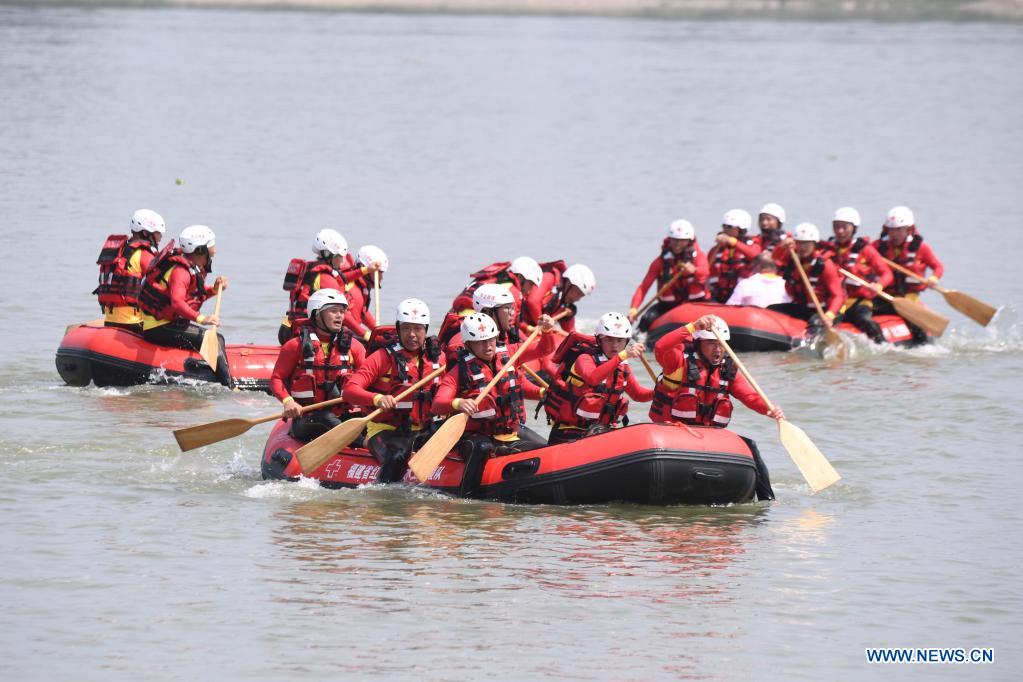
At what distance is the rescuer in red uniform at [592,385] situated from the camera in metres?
13.2

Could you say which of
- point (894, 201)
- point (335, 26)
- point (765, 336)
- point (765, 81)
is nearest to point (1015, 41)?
point (765, 81)

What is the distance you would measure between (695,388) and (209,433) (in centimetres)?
392

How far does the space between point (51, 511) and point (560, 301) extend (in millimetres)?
5115

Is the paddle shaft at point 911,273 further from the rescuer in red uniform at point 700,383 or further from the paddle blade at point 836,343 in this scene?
the rescuer in red uniform at point 700,383

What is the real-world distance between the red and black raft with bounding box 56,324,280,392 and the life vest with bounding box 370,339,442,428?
4.16 m

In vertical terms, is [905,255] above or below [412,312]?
above

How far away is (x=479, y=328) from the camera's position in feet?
42.7

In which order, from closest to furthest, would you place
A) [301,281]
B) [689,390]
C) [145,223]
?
[689,390] < [301,281] < [145,223]

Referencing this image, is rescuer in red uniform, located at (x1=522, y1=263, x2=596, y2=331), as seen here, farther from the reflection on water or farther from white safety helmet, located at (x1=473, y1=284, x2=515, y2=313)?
the reflection on water

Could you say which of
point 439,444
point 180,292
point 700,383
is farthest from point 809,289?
point 439,444

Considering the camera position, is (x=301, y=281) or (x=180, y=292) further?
(x=180, y=292)

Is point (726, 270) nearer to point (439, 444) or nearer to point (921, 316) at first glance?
point (921, 316)

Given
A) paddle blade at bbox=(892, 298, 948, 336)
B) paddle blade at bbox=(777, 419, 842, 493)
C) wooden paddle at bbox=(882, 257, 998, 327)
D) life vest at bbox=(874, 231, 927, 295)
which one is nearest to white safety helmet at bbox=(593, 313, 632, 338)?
paddle blade at bbox=(777, 419, 842, 493)

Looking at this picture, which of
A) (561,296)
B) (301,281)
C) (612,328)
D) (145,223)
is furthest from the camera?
(145,223)
